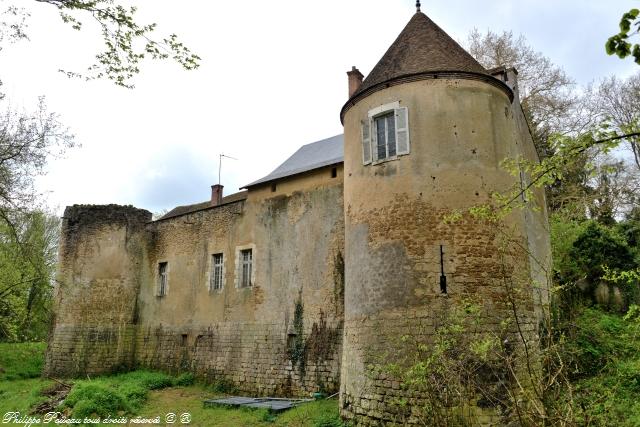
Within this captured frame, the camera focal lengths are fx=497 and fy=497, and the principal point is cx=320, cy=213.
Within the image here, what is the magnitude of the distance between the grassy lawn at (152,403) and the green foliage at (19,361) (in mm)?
1115

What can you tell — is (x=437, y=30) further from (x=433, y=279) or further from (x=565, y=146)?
(x=565, y=146)

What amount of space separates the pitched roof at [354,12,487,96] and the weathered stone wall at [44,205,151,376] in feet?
37.8

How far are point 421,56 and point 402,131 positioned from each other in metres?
1.65

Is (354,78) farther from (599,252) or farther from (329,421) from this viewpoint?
(329,421)

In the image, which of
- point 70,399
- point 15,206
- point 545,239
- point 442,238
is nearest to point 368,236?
point 442,238

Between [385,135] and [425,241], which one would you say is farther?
[385,135]

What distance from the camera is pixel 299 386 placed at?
12.1 m

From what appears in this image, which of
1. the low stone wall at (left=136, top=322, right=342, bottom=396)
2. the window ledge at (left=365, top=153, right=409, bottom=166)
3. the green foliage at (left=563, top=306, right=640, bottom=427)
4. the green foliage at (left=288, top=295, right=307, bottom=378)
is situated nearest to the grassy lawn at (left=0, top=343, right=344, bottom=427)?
the low stone wall at (left=136, top=322, right=342, bottom=396)

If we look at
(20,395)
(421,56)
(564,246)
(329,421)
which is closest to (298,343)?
(329,421)

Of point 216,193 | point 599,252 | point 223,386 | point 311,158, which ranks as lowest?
point 223,386

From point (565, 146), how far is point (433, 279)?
4490mm

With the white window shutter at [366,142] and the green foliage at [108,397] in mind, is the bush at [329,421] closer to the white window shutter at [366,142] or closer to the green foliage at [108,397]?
the white window shutter at [366,142]

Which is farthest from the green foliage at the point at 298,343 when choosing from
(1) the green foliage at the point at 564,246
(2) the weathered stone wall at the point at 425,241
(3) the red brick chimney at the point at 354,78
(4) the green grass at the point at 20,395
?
(1) the green foliage at the point at 564,246

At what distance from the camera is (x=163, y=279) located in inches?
679
